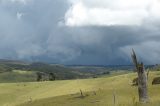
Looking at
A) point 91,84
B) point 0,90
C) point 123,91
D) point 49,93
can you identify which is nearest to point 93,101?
point 123,91

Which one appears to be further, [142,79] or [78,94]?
[78,94]

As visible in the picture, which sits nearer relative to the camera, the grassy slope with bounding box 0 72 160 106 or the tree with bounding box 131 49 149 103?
the tree with bounding box 131 49 149 103

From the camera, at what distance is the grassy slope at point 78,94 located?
66.1 m

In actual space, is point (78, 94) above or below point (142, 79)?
below

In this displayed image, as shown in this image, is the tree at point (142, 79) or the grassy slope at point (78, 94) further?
the grassy slope at point (78, 94)

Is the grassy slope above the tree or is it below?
below

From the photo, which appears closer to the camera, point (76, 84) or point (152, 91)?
point (152, 91)

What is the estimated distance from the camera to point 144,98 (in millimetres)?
51719

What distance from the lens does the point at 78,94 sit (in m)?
84.1

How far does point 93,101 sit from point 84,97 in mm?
8546

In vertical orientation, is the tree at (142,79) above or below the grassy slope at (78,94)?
above

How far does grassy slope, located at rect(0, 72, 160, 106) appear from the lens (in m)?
66.1

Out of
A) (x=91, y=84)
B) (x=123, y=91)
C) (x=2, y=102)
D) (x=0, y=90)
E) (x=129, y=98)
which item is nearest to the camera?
(x=129, y=98)

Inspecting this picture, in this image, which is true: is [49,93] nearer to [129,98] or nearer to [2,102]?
[2,102]
